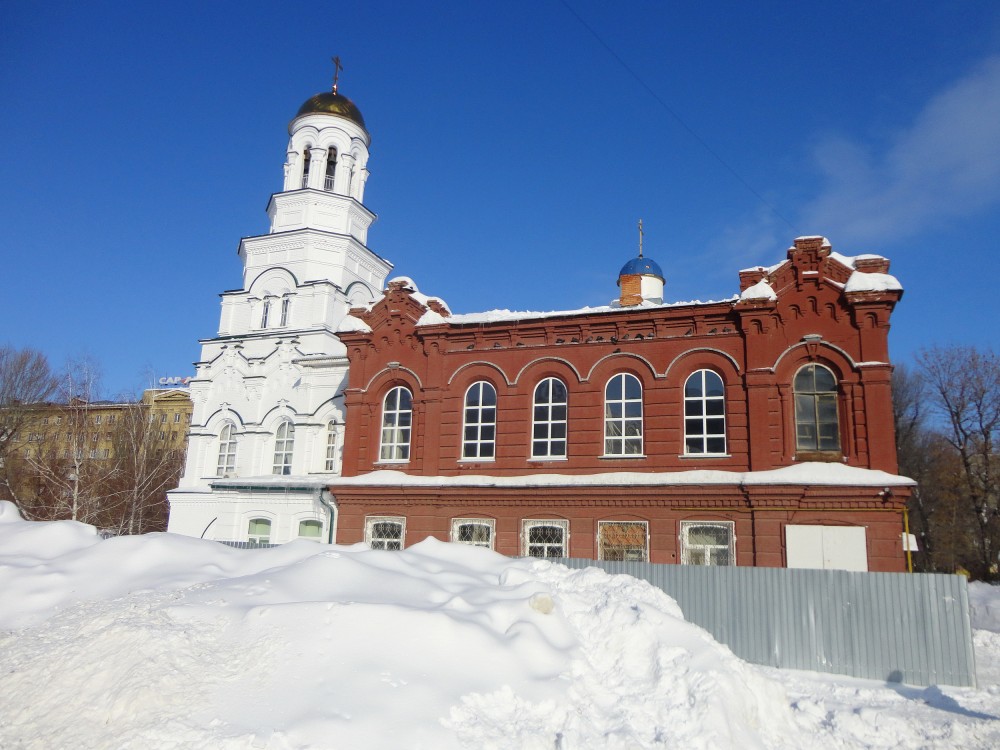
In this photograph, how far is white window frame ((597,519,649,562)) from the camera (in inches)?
715

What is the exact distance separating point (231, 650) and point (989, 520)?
36886 mm

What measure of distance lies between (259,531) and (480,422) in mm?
8715

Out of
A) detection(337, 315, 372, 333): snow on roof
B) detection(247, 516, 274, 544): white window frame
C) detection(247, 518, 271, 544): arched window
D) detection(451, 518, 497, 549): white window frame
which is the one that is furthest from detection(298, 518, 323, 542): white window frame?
detection(337, 315, 372, 333): snow on roof

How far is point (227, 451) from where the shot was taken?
2580 centimetres

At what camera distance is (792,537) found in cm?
1695

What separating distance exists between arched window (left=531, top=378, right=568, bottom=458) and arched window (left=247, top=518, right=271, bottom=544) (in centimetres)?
950

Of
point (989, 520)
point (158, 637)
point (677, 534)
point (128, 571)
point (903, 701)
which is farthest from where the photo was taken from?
point (989, 520)

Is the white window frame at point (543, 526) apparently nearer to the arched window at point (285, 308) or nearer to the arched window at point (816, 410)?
the arched window at point (816, 410)

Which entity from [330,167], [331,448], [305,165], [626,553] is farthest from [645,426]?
[305,165]

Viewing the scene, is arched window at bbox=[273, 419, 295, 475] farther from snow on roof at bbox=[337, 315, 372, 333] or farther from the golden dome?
the golden dome

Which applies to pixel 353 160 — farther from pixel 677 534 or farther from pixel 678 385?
pixel 677 534

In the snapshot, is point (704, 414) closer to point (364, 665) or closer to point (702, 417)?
point (702, 417)

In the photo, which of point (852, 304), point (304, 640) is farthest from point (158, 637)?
point (852, 304)

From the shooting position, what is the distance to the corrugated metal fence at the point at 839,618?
43.1ft
